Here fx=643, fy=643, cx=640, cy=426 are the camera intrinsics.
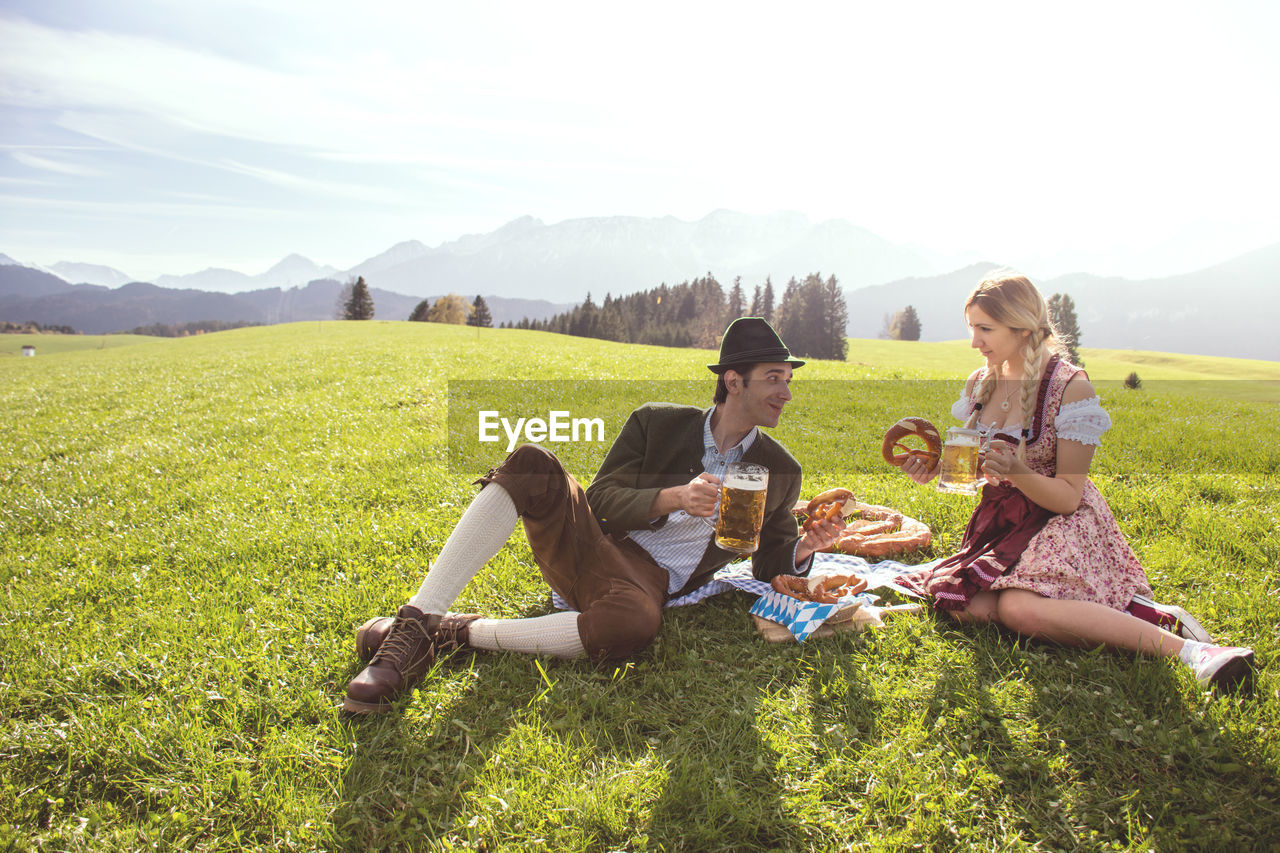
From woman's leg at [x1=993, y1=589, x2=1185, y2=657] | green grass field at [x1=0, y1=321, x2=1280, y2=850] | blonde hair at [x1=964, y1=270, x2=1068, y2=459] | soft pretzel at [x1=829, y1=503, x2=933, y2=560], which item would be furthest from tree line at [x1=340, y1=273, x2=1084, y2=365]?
woman's leg at [x1=993, y1=589, x2=1185, y2=657]

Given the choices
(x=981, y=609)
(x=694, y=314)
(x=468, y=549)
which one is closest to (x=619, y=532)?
(x=468, y=549)

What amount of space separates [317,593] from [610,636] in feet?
8.51

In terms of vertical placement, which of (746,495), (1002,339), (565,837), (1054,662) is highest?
(1002,339)

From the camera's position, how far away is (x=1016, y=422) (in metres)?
4.30

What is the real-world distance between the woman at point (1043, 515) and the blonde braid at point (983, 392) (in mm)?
36

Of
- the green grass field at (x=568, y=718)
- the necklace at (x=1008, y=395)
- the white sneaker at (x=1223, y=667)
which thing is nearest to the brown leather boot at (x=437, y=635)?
the green grass field at (x=568, y=718)

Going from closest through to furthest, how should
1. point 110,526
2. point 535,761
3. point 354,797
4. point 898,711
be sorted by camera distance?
A: point 354,797
point 535,761
point 898,711
point 110,526

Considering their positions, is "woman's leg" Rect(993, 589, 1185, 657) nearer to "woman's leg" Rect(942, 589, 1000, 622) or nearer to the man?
"woman's leg" Rect(942, 589, 1000, 622)

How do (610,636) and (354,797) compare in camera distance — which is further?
(610,636)

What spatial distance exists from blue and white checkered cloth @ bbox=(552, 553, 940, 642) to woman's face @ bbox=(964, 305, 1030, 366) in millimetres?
1885

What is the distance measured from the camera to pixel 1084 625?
3934mm

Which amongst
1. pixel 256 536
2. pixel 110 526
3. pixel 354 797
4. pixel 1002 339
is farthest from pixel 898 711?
pixel 110 526

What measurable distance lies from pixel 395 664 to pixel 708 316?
94.7 metres

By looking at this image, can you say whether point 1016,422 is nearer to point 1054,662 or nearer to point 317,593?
point 1054,662
